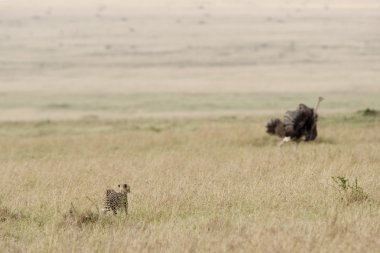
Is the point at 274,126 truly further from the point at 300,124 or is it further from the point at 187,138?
the point at 187,138

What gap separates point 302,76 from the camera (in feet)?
182

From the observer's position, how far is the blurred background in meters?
42.7

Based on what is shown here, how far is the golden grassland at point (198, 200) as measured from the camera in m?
7.91

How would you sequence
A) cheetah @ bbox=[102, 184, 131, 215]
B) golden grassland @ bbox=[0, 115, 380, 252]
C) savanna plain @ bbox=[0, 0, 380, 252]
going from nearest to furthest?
golden grassland @ bbox=[0, 115, 380, 252]
savanna plain @ bbox=[0, 0, 380, 252]
cheetah @ bbox=[102, 184, 131, 215]

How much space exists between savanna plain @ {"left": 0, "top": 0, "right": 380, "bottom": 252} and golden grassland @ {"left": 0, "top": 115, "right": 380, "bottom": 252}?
0.10ft

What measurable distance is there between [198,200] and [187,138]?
1180cm

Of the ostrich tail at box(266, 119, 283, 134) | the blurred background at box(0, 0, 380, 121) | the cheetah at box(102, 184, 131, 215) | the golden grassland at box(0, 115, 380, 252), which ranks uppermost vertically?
the blurred background at box(0, 0, 380, 121)

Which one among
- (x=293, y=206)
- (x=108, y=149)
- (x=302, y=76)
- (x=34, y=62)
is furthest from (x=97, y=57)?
(x=293, y=206)

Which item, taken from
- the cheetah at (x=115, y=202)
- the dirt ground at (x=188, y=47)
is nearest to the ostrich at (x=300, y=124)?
the cheetah at (x=115, y=202)

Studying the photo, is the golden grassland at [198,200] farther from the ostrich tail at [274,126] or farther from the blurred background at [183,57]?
the blurred background at [183,57]

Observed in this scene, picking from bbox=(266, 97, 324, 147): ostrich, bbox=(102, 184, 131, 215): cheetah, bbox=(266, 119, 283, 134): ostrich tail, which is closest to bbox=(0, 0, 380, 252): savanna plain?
bbox=(102, 184, 131, 215): cheetah

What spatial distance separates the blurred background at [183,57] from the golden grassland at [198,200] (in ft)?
64.7

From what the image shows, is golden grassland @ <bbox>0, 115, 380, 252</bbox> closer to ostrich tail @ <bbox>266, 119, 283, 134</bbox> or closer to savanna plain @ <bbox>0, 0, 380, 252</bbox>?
savanna plain @ <bbox>0, 0, 380, 252</bbox>

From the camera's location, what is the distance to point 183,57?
63562 mm
